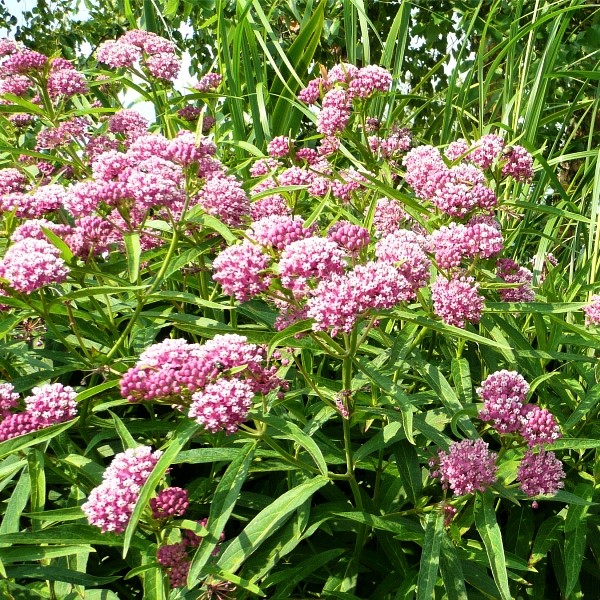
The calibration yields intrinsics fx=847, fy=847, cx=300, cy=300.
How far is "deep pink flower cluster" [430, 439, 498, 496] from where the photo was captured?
8.16 ft

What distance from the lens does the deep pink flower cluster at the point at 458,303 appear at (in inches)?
101

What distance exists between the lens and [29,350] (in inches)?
128

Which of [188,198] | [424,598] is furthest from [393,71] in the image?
[424,598]

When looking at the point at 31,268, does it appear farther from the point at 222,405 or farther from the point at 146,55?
the point at 146,55

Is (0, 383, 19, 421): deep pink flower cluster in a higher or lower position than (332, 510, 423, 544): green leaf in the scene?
higher

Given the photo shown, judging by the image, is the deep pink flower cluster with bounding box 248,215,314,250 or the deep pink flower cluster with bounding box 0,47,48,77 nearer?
the deep pink flower cluster with bounding box 248,215,314,250

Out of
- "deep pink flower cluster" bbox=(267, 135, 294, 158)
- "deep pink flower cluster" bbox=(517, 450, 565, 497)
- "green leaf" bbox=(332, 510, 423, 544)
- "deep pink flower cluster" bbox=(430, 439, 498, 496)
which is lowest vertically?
"green leaf" bbox=(332, 510, 423, 544)

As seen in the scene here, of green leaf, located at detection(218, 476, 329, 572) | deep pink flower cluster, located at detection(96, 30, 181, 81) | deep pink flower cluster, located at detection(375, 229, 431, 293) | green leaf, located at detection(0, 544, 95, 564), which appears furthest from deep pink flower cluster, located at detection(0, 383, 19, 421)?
deep pink flower cluster, located at detection(96, 30, 181, 81)

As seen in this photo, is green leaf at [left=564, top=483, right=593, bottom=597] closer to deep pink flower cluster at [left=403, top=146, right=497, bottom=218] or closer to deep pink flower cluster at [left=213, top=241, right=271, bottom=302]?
deep pink flower cluster at [left=403, top=146, right=497, bottom=218]

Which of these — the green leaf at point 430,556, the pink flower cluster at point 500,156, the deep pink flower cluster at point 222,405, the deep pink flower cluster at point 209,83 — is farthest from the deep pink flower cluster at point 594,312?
the deep pink flower cluster at point 209,83

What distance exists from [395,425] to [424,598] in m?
0.57

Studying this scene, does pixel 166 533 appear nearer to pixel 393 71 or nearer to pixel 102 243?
pixel 102 243

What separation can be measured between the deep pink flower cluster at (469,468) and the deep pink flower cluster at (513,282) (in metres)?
0.62

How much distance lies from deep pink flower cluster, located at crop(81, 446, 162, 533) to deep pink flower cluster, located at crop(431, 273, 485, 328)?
3.24ft
